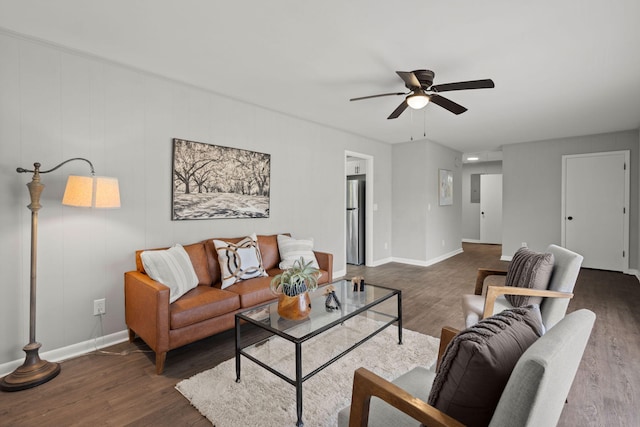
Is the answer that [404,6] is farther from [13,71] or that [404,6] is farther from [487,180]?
[487,180]

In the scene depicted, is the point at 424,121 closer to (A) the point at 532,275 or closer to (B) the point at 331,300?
(A) the point at 532,275

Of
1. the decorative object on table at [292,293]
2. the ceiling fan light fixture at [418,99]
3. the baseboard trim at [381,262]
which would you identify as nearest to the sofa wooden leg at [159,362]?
the decorative object on table at [292,293]

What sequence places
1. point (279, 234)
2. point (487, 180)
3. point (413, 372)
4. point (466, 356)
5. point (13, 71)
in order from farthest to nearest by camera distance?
point (487, 180) → point (279, 234) → point (13, 71) → point (413, 372) → point (466, 356)

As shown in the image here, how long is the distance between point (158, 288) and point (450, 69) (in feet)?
9.94

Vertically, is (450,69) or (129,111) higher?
(450,69)

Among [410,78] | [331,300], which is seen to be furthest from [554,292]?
[410,78]

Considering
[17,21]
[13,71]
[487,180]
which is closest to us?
[17,21]

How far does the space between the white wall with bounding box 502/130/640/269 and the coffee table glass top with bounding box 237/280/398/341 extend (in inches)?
196

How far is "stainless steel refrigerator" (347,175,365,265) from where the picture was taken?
19.8 feet

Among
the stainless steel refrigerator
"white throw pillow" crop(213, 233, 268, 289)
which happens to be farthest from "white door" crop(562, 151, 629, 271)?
"white throw pillow" crop(213, 233, 268, 289)

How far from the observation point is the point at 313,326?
77.9 inches

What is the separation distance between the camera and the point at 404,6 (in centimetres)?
198

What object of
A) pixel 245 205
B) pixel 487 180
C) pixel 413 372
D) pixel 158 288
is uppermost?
pixel 487 180

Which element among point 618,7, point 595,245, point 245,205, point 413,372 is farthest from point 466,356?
point 595,245
